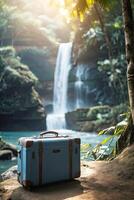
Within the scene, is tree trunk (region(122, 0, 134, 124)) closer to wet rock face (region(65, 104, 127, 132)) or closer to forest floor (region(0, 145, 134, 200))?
forest floor (region(0, 145, 134, 200))

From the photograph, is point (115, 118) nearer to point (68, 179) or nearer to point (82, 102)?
point (82, 102)

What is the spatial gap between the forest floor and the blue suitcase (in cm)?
14

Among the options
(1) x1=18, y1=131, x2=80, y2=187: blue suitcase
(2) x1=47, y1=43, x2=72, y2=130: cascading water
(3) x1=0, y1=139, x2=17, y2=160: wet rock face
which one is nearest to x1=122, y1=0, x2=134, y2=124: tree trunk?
(1) x1=18, y1=131, x2=80, y2=187: blue suitcase

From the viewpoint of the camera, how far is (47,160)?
15.7 feet

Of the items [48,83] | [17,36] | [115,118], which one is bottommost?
[115,118]

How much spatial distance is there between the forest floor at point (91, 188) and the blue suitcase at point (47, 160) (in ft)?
0.46

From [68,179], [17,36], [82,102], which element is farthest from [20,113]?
[68,179]

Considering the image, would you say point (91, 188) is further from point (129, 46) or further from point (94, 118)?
point (94, 118)

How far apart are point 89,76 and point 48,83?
704 centimetres

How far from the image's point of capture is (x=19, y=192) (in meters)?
4.64

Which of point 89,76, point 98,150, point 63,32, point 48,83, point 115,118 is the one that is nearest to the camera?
point 98,150

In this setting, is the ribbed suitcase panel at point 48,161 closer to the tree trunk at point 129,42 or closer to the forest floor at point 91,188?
the forest floor at point 91,188

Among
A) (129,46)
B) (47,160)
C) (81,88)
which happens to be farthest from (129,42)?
(81,88)

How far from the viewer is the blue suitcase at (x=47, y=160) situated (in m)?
4.64
